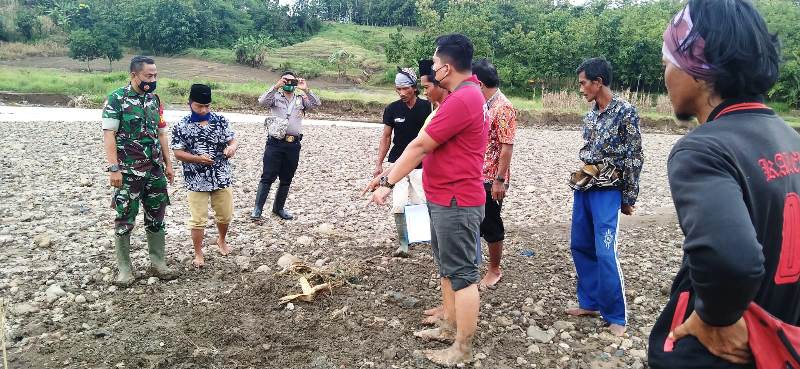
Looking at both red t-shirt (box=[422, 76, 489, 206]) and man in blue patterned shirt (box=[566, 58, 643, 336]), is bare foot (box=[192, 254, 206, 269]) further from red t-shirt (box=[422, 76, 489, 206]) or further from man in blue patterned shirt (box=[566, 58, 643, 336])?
man in blue patterned shirt (box=[566, 58, 643, 336])

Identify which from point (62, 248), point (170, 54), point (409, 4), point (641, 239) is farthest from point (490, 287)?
point (409, 4)

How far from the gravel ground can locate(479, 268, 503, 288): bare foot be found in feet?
0.35

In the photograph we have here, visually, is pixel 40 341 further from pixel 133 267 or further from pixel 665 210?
pixel 665 210

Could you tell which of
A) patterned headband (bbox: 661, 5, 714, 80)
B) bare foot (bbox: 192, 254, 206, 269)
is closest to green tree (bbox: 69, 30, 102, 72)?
bare foot (bbox: 192, 254, 206, 269)

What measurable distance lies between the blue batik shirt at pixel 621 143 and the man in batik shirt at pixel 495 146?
829 millimetres

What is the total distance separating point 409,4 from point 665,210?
7614 centimetres

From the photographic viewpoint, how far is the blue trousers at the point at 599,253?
4.21 metres

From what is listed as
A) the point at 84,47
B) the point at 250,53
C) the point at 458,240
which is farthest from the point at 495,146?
the point at 250,53

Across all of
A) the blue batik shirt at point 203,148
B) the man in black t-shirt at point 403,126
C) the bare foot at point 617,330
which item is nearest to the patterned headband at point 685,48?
the bare foot at point 617,330

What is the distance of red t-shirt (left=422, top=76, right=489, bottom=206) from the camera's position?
11.4 ft

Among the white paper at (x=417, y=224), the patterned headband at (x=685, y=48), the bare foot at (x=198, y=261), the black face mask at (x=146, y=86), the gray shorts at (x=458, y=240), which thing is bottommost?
the bare foot at (x=198, y=261)

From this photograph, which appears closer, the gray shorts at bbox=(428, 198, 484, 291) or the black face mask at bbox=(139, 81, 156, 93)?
the gray shorts at bbox=(428, 198, 484, 291)

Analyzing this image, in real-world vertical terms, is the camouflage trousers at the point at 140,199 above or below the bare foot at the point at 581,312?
above

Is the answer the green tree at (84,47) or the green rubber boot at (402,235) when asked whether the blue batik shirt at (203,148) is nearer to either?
the green rubber boot at (402,235)
